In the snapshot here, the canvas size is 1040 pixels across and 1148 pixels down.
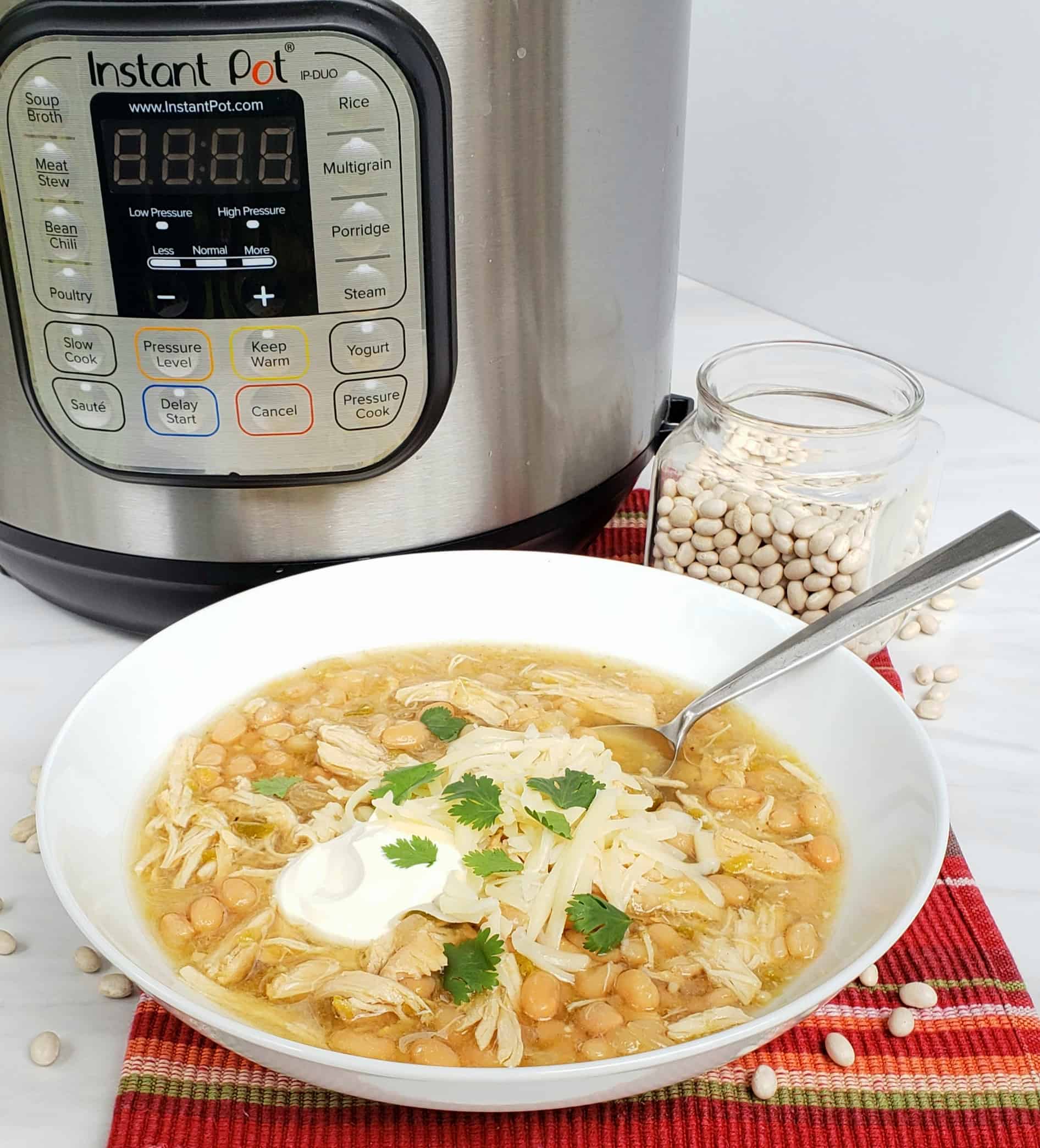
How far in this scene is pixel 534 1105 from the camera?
58 cm

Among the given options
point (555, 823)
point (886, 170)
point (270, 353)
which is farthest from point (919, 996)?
point (886, 170)

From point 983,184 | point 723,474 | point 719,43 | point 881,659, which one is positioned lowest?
point 881,659

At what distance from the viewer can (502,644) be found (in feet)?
3.27

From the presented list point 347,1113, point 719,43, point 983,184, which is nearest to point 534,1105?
point 347,1113

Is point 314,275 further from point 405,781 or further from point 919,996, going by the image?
point 919,996

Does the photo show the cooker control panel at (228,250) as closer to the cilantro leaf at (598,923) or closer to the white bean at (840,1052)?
the cilantro leaf at (598,923)

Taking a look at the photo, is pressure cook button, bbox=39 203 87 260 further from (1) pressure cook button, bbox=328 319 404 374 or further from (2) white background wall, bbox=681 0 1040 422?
(2) white background wall, bbox=681 0 1040 422

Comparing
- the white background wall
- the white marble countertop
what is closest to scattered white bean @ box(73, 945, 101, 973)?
the white marble countertop

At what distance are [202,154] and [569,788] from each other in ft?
1.50

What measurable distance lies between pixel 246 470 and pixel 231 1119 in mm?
435

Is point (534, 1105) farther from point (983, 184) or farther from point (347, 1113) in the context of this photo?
point (983, 184)

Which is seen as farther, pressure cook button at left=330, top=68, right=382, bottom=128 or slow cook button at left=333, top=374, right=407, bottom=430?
slow cook button at left=333, top=374, right=407, bottom=430

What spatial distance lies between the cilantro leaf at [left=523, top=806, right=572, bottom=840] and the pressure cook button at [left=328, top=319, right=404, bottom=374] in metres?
0.33

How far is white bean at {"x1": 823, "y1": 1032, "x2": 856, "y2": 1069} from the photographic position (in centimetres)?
69
